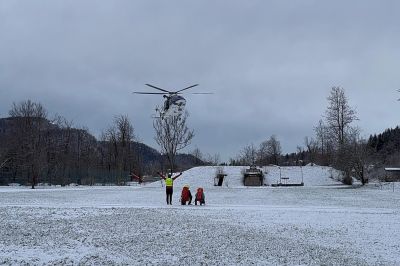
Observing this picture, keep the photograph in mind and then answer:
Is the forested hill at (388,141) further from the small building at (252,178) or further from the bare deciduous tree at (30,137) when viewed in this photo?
the bare deciduous tree at (30,137)

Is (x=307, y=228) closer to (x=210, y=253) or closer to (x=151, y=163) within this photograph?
(x=210, y=253)

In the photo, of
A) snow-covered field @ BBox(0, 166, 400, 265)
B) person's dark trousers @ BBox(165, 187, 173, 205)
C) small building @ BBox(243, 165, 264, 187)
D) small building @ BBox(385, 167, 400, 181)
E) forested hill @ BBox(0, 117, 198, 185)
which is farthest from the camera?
forested hill @ BBox(0, 117, 198, 185)

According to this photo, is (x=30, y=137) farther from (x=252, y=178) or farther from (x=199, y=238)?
(x=199, y=238)

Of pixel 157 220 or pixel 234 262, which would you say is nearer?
pixel 234 262

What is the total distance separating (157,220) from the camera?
18.9 metres

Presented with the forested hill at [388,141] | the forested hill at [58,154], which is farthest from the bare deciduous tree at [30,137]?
the forested hill at [388,141]

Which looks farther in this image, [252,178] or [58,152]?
[58,152]

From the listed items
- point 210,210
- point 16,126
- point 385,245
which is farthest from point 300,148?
point 385,245

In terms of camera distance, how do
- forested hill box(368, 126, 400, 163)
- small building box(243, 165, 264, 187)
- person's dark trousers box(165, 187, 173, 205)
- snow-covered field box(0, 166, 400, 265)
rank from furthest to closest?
forested hill box(368, 126, 400, 163)
small building box(243, 165, 264, 187)
person's dark trousers box(165, 187, 173, 205)
snow-covered field box(0, 166, 400, 265)

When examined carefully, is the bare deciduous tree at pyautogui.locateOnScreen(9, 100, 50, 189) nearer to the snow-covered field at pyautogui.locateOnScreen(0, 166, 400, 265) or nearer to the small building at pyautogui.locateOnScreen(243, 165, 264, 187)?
the small building at pyautogui.locateOnScreen(243, 165, 264, 187)

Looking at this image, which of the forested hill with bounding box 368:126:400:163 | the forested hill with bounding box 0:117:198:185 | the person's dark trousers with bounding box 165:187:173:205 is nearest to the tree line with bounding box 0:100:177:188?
the forested hill with bounding box 0:117:198:185

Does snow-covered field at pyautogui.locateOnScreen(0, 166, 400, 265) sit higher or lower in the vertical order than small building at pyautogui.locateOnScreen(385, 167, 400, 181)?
lower

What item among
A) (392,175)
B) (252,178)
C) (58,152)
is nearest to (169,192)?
(252,178)

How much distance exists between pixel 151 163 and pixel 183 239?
4470 inches
